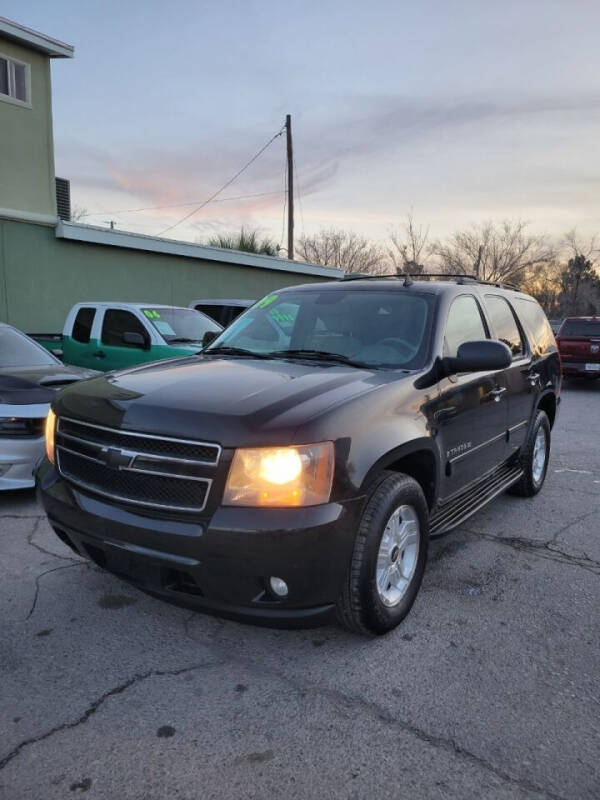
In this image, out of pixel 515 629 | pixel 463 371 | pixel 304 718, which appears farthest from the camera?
pixel 463 371

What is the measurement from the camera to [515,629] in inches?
123

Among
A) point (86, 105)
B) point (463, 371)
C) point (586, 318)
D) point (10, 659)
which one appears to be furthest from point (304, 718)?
point (86, 105)

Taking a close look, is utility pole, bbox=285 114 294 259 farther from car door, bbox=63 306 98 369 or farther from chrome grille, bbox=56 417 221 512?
chrome grille, bbox=56 417 221 512

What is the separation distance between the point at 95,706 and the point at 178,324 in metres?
7.41

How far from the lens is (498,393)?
14.3 ft

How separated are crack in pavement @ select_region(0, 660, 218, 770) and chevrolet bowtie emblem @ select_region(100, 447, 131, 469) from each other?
0.95 m

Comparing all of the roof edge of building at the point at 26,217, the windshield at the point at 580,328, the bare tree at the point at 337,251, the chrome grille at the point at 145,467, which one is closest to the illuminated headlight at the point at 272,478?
the chrome grille at the point at 145,467

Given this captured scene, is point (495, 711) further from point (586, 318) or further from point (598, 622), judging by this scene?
point (586, 318)

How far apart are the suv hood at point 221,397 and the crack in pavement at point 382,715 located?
1103 mm

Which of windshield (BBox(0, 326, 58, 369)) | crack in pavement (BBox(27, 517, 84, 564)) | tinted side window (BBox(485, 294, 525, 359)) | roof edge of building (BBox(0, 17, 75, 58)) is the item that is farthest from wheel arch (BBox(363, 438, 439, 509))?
roof edge of building (BBox(0, 17, 75, 58))

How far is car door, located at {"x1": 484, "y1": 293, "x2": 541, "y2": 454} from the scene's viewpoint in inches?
183

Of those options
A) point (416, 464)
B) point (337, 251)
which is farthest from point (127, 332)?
point (337, 251)

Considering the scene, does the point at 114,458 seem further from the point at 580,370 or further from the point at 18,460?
the point at 580,370

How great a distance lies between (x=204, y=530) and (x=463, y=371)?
1.94m
